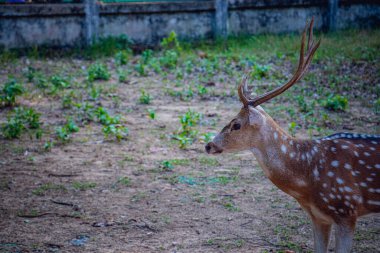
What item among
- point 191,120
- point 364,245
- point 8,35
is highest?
point 8,35

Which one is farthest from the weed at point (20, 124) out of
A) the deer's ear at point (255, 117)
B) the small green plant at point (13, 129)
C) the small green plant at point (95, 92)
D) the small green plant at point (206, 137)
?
the deer's ear at point (255, 117)

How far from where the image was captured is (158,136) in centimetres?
740

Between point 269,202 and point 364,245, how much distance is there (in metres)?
1.17

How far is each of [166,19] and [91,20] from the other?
1.71 meters

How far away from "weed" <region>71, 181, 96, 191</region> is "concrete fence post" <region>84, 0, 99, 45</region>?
6.66m

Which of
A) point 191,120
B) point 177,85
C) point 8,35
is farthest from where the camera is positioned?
point 8,35

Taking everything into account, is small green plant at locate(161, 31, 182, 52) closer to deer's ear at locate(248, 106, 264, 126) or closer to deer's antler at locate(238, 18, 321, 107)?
deer's antler at locate(238, 18, 321, 107)

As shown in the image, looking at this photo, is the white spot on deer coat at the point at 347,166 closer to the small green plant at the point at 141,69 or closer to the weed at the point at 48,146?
the weed at the point at 48,146

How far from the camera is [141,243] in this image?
4621mm

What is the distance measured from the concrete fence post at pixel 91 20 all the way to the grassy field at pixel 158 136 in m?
0.25

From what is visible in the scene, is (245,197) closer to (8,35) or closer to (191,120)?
(191,120)

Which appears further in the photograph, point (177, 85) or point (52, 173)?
point (177, 85)

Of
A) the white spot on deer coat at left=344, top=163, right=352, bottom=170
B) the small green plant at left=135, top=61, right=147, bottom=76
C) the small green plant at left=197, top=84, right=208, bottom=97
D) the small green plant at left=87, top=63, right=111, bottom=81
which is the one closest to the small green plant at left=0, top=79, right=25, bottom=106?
the small green plant at left=87, top=63, right=111, bottom=81

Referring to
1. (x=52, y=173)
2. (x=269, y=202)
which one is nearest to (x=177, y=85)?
(x=52, y=173)
